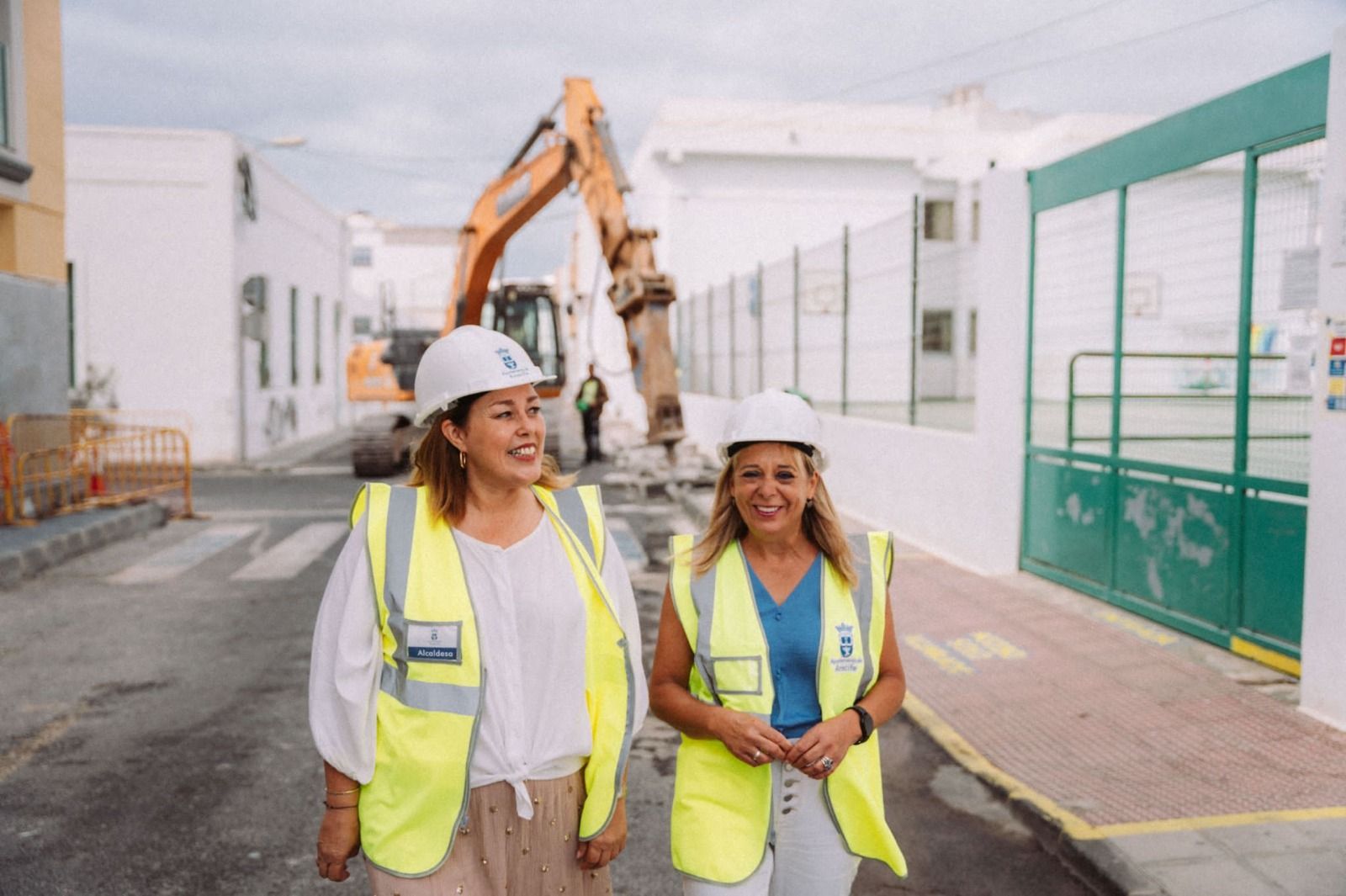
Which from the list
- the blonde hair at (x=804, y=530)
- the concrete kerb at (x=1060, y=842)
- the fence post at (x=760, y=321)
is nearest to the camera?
the blonde hair at (x=804, y=530)

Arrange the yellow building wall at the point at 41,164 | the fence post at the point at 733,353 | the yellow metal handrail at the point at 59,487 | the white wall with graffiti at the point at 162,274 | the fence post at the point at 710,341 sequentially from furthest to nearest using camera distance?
1. the fence post at the point at 710,341
2. the white wall with graffiti at the point at 162,274
3. the fence post at the point at 733,353
4. the yellow building wall at the point at 41,164
5. the yellow metal handrail at the point at 59,487

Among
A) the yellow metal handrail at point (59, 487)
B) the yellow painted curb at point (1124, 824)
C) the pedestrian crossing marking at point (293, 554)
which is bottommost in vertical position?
the pedestrian crossing marking at point (293, 554)

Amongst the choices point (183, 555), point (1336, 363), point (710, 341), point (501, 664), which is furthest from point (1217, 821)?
point (710, 341)

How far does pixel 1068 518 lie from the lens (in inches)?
329

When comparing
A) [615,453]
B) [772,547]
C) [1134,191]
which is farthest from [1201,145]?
[615,453]

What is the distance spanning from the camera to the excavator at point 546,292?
13.3 meters

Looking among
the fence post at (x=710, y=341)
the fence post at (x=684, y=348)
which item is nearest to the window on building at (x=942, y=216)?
the fence post at (x=710, y=341)

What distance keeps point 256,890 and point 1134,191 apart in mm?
6863

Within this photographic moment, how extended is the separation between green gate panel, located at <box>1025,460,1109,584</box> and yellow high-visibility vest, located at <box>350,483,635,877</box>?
639 centimetres

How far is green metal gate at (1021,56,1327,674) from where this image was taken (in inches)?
242

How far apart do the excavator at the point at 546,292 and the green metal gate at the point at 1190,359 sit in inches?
190

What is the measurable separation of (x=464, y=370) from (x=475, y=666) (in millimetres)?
616

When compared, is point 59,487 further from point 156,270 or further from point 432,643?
point 432,643

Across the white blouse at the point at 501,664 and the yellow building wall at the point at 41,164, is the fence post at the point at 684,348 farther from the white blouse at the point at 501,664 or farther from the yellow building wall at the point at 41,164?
the white blouse at the point at 501,664
